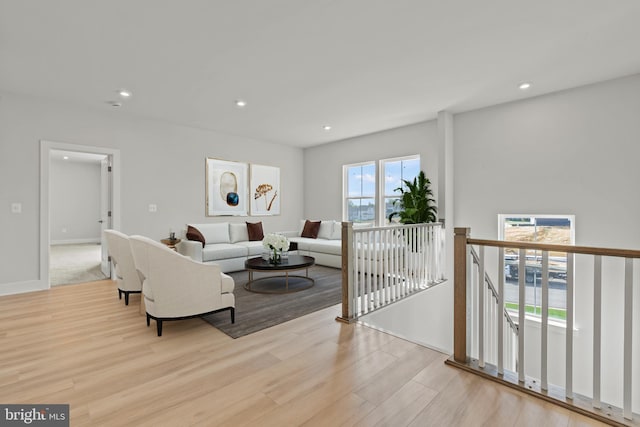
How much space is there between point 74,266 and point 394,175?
6.47 meters

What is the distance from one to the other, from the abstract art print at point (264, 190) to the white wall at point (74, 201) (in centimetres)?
657

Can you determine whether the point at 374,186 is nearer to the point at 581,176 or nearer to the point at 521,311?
the point at 581,176

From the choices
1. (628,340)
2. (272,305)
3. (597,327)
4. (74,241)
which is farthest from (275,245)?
(74,241)

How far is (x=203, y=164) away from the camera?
577 cm

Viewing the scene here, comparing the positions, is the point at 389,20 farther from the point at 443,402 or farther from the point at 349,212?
the point at 349,212

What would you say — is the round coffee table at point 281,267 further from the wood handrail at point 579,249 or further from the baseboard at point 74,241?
the baseboard at point 74,241

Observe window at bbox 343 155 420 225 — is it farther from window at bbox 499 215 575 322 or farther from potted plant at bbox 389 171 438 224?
window at bbox 499 215 575 322

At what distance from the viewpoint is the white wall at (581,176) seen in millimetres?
3520

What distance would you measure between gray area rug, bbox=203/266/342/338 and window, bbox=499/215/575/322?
268 cm

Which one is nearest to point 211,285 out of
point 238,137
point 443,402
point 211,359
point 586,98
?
point 211,359

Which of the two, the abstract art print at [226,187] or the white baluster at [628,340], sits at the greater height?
the abstract art print at [226,187]

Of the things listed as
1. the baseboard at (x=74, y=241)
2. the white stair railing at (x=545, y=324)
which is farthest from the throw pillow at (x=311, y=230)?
the baseboard at (x=74, y=241)

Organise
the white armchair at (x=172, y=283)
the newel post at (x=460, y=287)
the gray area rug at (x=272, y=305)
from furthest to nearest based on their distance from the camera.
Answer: the gray area rug at (x=272, y=305), the white armchair at (x=172, y=283), the newel post at (x=460, y=287)

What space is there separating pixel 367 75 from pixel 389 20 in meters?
1.00
